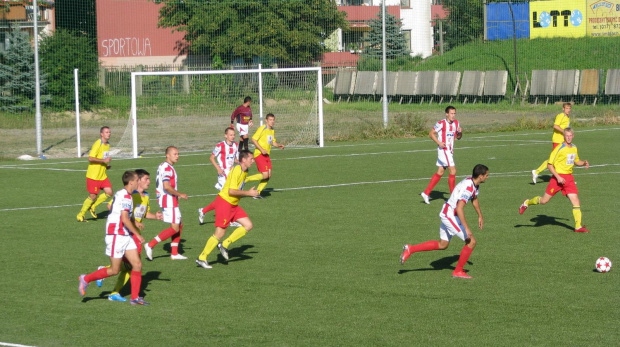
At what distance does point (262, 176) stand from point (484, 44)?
1716 inches

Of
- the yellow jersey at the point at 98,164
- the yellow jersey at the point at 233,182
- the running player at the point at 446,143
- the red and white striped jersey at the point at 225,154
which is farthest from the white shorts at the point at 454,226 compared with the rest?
the yellow jersey at the point at 98,164

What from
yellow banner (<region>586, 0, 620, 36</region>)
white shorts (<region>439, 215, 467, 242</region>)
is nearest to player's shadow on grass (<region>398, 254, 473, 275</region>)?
white shorts (<region>439, 215, 467, 242</region>)

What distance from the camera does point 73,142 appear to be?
3666 centimetres

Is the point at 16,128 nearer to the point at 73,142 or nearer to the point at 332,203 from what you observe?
the point at 73,142

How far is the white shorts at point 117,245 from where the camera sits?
35.6ft

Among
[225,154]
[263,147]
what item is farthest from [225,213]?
[263,147]

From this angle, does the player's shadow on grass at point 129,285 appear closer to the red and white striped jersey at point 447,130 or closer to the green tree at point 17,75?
the red and white striped jersey at point 447,130

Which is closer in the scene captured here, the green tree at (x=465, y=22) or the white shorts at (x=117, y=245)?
the white shorts at (x=117, y=245)

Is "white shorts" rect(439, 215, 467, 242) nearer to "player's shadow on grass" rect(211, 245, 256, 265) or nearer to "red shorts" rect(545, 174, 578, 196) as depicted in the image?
"player's shadow on grass" rect(211, 245, 256, 265)

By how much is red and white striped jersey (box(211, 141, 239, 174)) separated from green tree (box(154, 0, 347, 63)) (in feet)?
92.4

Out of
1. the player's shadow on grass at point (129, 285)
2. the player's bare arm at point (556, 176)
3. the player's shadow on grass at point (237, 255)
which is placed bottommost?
the player's shadow on grass at point (129, 285)

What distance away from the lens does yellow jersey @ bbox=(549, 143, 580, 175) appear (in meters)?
15.9

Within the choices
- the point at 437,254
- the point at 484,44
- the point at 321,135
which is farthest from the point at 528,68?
the point at 437,254

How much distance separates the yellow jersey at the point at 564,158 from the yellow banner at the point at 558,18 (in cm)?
4677
